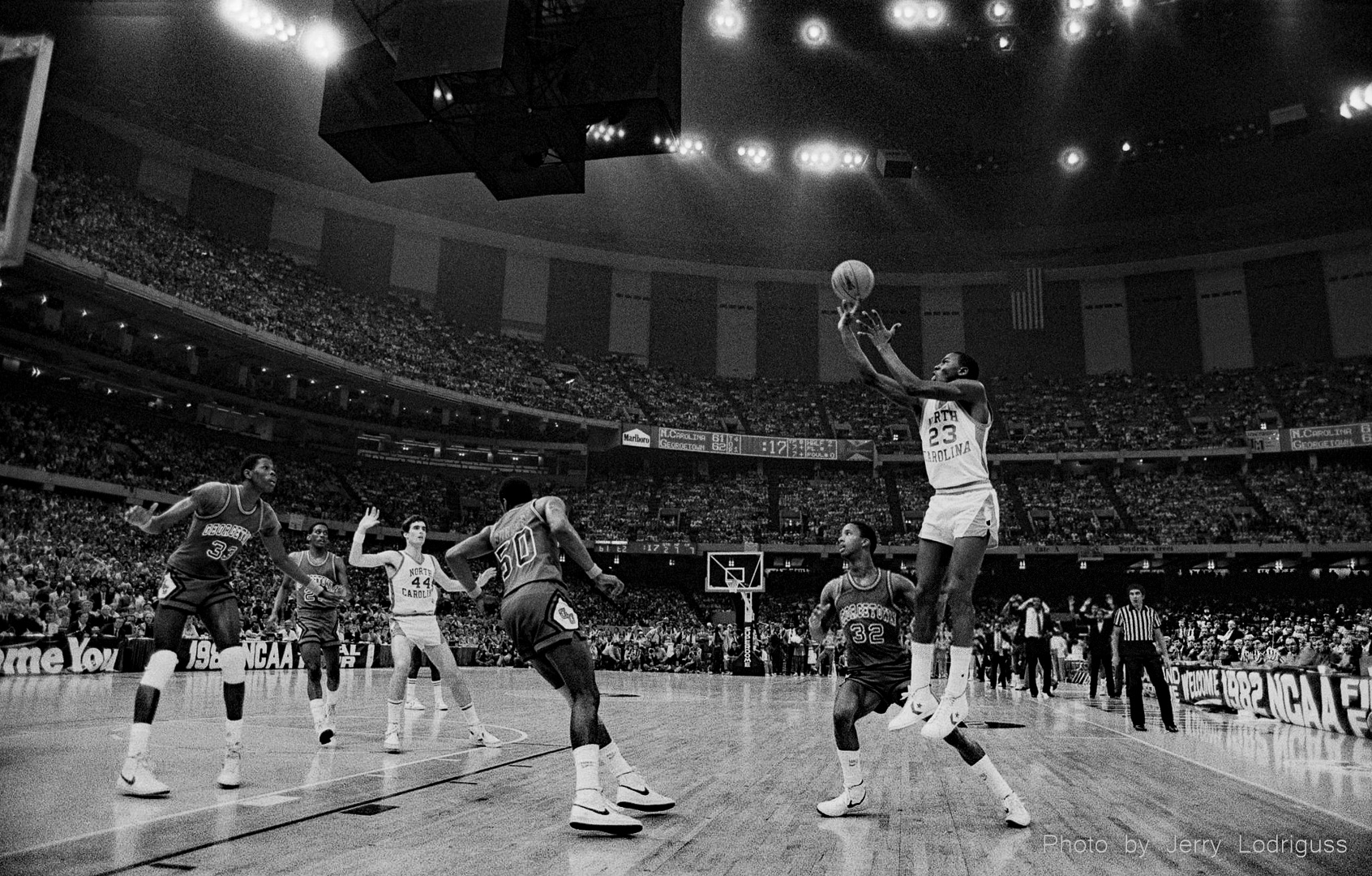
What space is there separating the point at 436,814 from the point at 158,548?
2920cm

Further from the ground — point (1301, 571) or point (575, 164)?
point (575, 164)

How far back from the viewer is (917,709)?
530 cm

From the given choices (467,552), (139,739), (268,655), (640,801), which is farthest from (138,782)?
(268,655)

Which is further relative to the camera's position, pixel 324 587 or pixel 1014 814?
pixel 324 587

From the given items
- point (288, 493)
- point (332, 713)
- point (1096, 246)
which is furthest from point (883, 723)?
point (1096, 246)

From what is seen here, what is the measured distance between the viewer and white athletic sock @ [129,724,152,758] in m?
5.68

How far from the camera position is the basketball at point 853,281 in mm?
5621

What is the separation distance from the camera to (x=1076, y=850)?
15.4ft

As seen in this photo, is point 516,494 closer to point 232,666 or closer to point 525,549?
point 525,549

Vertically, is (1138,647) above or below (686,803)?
above

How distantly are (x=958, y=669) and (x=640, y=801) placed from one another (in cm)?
222

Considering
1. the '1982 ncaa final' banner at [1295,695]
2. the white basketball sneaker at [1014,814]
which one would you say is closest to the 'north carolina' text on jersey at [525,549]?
the white basketball sneaker at [1014,814]

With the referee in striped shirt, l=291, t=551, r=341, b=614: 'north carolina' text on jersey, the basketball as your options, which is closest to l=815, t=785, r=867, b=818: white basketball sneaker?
the basketball

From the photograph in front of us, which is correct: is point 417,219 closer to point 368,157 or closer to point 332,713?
point 368,157
